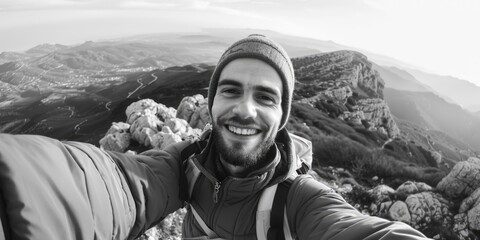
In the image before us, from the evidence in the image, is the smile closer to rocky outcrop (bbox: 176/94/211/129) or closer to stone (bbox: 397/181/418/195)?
stone (bbox: 397/181/418/195)

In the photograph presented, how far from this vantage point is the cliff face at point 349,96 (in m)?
58.8

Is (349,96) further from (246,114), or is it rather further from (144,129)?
(246,114)

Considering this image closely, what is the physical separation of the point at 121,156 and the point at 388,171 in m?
16.2

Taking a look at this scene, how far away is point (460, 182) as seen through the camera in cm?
1327

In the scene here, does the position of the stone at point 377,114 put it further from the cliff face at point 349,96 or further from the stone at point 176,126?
the stone at point 176,126

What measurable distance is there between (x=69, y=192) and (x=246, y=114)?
2.12 m

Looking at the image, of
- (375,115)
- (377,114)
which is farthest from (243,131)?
(377,114)

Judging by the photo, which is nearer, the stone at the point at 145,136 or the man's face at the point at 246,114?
the man's face at the point at 246,114

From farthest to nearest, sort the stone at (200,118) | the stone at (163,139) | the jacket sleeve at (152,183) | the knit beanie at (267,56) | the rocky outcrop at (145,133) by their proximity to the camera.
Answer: the stone at (200,118), the rocky outcrop at (145,133), the stone at (163,139), the knit beanie at (267,56), the jacket sleeve at (152,183)

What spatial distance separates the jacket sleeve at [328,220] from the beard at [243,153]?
0.58 m

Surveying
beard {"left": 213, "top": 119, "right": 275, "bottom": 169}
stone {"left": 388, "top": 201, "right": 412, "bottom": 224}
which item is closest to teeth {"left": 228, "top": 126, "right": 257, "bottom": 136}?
beard {"left": 213, "top": 119, "right": 275, "bottom": 169}

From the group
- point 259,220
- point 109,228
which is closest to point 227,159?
point 259,220

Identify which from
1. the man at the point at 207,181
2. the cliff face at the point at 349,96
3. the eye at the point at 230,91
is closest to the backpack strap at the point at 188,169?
the man at the point at 207,181

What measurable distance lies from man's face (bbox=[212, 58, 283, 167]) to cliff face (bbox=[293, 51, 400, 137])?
5373cm
